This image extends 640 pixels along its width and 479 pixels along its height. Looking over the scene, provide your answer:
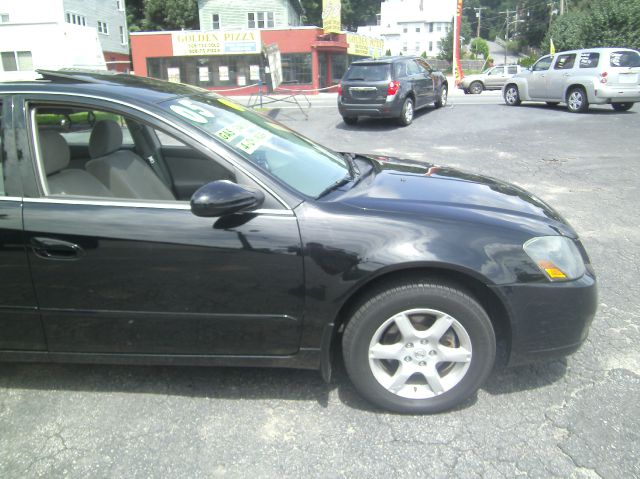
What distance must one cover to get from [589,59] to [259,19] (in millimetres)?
34409

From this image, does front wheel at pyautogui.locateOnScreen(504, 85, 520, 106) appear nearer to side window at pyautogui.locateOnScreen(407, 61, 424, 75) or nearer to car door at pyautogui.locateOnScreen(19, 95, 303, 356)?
side window at pyautogui.locateOnScreen(407, 61, 424, 75)

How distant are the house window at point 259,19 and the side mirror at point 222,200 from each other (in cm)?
4516

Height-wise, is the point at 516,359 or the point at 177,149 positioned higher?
the point at 177,149

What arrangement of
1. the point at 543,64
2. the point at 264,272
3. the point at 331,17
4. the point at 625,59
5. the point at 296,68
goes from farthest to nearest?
the point at 296,68, the point at 331,17, the point at 543,64, the point at 625,59, the point at 264,272

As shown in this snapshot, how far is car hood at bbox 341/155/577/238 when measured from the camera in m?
2.76

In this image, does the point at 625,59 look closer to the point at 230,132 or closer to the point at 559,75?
the point at 559,75

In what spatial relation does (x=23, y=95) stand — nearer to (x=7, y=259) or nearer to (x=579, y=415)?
(x=7, y=259)

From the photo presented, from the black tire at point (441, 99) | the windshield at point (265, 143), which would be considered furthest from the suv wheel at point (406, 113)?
the windshield at point (265, 143)

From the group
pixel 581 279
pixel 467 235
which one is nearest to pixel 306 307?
pixel 467 235

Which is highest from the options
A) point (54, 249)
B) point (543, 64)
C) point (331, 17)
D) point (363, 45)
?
point (331, 17)

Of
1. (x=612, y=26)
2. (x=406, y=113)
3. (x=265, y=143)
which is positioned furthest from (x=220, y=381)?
(x=612, y=26)

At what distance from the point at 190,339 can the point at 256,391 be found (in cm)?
→ 51

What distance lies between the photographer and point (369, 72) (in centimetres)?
1409

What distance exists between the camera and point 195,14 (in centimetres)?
5194
